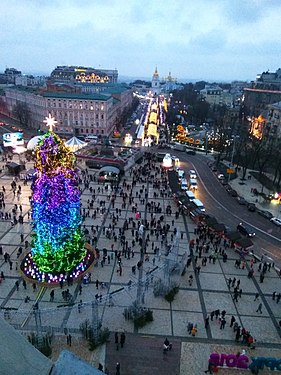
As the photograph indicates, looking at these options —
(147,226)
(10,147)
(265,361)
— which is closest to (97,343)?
(265,361)

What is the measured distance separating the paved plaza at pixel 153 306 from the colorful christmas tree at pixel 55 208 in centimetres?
217

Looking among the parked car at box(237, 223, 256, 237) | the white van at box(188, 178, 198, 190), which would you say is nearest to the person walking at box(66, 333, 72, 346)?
the parked car at box(237, 223, 256, 237)

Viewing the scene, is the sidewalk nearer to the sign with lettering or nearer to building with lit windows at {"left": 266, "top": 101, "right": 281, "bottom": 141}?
building with lit windows at {"left": 266, "top": 101, "right": 281, "bottom": 141}

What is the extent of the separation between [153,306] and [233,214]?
20.9m

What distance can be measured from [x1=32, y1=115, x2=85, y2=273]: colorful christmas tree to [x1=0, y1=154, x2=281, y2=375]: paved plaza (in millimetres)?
2174

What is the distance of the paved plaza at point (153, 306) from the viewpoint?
18656 mm

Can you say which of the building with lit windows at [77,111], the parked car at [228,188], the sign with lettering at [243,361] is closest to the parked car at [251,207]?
the parked car at [228,188]

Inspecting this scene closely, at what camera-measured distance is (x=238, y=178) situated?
180 feet

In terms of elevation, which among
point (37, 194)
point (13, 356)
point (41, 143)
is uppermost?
point (13, 356)

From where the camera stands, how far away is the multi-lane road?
3219 cm

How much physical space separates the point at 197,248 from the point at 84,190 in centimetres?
2018

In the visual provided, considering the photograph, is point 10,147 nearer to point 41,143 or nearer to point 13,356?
point 41,143

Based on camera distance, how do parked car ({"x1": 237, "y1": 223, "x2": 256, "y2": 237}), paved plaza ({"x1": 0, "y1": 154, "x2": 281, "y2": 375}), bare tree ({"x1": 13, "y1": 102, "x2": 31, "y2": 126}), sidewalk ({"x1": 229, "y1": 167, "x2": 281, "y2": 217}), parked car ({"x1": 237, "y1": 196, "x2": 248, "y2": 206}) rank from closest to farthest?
paved plaza ({"x1": 0, "y1": 154, "x2": 281, "y2": 375})
parked car ({"x1": 237, "y1": 223, "x2": 256, "y2": 237})
sidewalk ({"x1": 229, "y1": 167, "x2": 281, "y2": 217})
parked car ({"x1": 237, "y1": 196, "x2": 248, "y2": 206})
bare tree ({"x1": 13, "y1": 102, "x2": 31, "y2": 126})

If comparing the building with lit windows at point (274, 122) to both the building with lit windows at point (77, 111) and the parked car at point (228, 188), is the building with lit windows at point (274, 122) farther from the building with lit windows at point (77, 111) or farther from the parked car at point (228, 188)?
the building with lit windows at point (77, 111)
